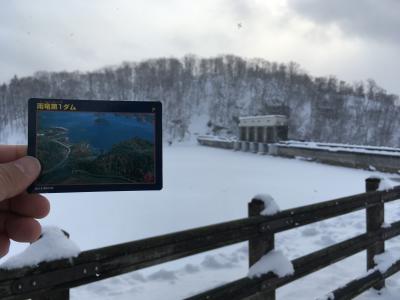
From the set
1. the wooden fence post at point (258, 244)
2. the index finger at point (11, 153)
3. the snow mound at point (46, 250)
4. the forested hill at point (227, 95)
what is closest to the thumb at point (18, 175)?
the index finger at point (11, 153)

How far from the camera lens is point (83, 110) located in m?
1.66

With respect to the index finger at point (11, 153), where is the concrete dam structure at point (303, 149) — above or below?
below

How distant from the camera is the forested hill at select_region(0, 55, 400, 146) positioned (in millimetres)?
83188

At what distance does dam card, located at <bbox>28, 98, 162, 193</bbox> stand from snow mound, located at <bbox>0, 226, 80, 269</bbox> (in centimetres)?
57

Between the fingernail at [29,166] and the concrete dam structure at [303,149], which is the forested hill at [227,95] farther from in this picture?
the fingernail at [29,166]

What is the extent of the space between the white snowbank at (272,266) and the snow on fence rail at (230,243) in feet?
0.12

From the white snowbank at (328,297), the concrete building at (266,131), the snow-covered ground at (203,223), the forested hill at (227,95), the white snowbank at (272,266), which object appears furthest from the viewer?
the forested hill at (227,95)

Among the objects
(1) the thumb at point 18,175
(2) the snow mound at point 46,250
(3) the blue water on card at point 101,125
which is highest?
(3) the blue water on card at point 101,125

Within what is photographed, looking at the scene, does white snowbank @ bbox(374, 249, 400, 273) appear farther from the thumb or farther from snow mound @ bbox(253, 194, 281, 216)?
the thumb

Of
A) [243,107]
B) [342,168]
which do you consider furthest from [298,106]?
[342,168]

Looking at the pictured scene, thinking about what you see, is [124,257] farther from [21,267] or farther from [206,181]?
[206,181]

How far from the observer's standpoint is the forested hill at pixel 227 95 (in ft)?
273

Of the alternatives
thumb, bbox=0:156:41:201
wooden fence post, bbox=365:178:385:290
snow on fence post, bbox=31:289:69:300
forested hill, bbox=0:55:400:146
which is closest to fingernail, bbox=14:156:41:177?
thumb, bbox=0:156:41:201

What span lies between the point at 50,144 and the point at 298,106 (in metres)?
95.7
